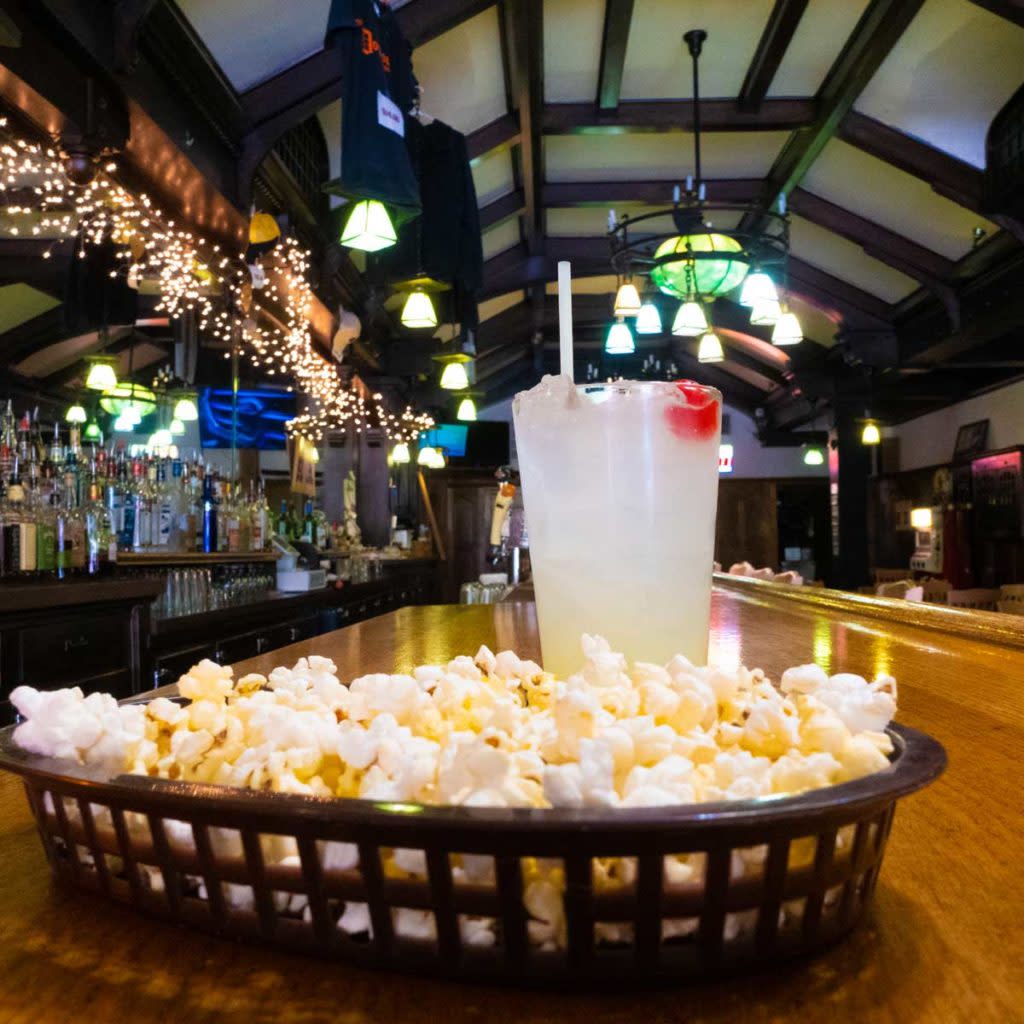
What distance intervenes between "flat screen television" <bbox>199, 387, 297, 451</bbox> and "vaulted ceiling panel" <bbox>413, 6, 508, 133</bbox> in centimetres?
434

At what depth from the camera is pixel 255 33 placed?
13.5ft

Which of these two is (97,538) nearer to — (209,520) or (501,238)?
(209,520)

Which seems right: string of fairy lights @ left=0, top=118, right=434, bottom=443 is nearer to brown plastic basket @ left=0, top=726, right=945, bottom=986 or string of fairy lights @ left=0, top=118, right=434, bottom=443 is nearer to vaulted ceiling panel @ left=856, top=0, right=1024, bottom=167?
brown plastic basket @ left=0, top=726, right=945, bottom=986

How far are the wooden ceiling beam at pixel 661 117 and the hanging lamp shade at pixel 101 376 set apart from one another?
154 inches

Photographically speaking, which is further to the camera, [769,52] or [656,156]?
[656,156]

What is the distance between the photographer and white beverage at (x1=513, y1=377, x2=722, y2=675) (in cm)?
80

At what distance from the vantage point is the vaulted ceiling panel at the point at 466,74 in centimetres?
545

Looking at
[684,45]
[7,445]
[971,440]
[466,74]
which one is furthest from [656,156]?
[7,445]

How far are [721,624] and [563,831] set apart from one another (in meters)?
1.45

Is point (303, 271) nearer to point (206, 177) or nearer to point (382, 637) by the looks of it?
point (206, 177)

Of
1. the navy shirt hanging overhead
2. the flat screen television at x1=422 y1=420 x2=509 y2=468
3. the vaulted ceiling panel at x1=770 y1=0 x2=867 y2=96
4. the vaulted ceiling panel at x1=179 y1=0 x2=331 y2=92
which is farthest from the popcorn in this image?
the flat screen television at x1=422 y1=420 x2=509 y2=468

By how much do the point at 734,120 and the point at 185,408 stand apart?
6122mm

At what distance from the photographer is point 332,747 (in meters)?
0.39

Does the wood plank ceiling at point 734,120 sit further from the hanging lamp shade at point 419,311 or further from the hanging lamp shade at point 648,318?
the hanging lamp shade at point 648,318
